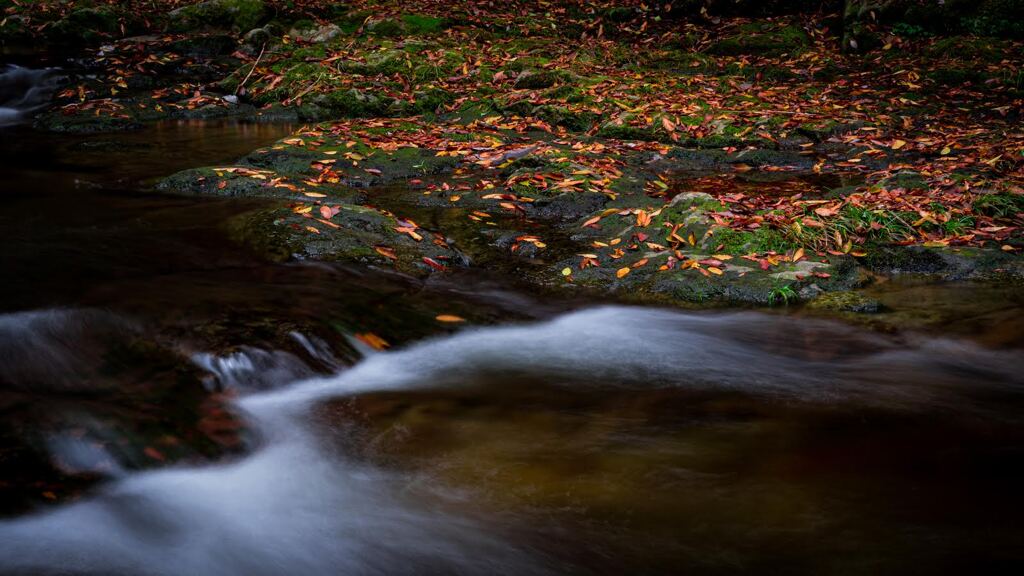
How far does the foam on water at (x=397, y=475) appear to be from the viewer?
9.32 ft

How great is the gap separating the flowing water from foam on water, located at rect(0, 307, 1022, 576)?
0.01m

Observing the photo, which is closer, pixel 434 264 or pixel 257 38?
pixel 434 264

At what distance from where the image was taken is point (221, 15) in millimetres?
15648

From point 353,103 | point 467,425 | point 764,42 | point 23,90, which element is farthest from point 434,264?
point 764,42

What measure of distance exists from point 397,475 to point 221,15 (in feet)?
48.9

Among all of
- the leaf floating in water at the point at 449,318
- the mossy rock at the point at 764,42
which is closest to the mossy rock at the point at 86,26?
the mossy rock at the point at 764,42

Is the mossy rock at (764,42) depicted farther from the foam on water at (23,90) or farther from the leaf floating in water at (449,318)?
the foam on water at (23,90)

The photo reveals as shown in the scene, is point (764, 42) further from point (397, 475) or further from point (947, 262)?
point (397, 475)

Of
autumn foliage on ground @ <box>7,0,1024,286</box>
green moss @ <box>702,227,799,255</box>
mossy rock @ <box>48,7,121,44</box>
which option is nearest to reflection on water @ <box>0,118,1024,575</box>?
green moss @ <box>702,227,799,255</box>

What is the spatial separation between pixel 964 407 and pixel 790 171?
511cm

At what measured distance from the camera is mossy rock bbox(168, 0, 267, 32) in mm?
15539

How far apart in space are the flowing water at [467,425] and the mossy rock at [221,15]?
11.0m

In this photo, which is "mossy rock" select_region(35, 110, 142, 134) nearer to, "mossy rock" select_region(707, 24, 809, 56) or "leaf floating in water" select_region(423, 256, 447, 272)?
"leaf floating in water" select_region(423, 256, 447, 272)

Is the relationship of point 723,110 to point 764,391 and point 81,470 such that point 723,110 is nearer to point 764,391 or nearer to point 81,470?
point 764,391
